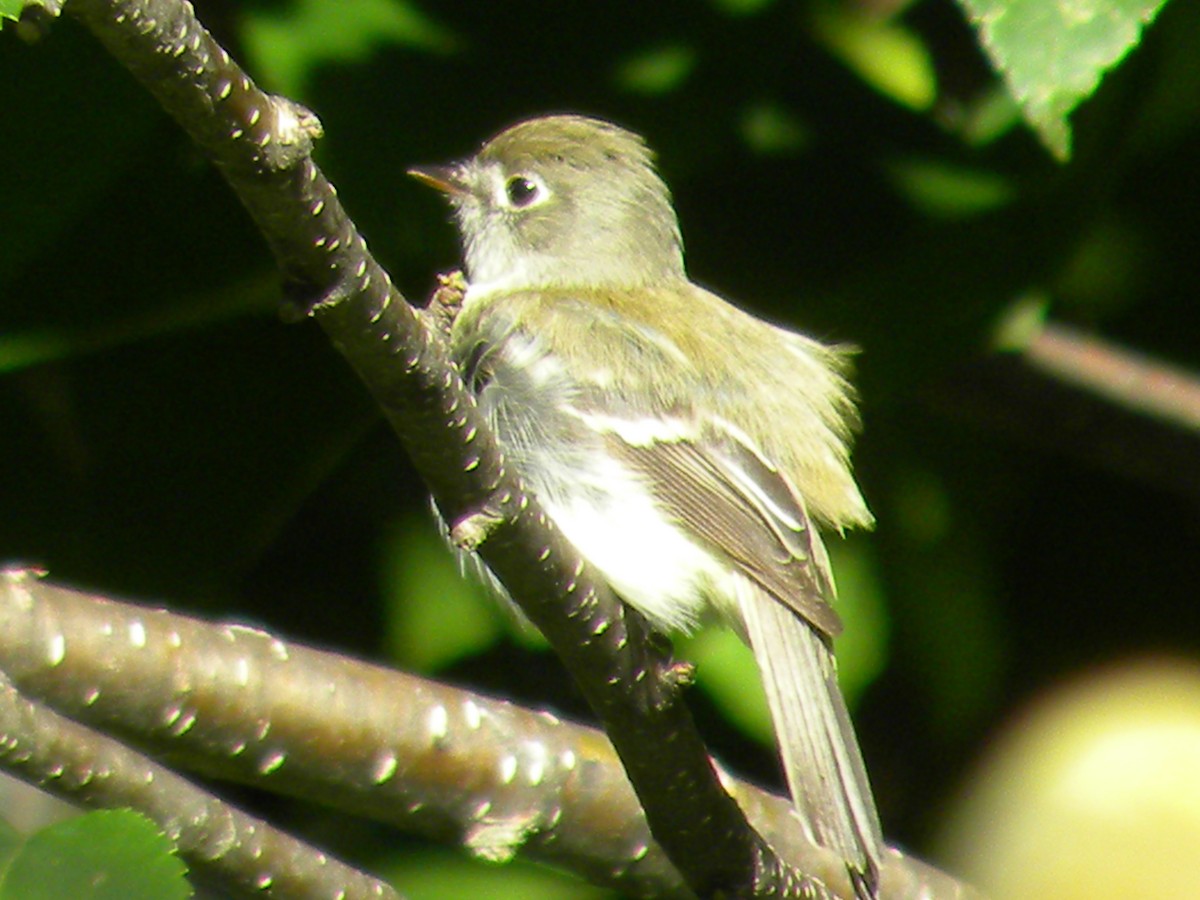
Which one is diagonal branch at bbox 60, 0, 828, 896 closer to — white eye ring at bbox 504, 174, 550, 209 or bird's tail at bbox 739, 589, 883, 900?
bird's tail at bbox 739, 589, 883, 900

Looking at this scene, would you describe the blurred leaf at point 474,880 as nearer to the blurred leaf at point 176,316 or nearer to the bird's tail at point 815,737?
the bird's tail at point 815,737

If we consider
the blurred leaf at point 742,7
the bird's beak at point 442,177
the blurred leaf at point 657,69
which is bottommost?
the bird's beak at point 442,177

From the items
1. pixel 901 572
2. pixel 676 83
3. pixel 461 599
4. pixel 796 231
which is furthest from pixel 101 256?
pixel 901 572

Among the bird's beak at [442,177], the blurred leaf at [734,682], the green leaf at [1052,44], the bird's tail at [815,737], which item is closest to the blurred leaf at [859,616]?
the blurred leaf at [734,682]

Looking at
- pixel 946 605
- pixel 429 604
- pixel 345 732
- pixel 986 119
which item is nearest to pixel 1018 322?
pixel 986 119

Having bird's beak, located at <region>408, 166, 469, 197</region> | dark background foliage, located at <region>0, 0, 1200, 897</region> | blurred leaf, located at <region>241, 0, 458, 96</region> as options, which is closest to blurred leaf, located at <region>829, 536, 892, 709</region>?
dark background foliage, located at <region>0, 0, 1200, 897</region>

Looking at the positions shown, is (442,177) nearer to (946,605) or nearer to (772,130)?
(772,130)

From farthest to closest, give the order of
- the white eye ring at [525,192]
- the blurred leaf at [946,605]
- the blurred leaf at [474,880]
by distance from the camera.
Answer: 1. the white eye ring at [525,192]
2. the blurred leaf at [946,605]
3. the blurred leaf at [474,880]

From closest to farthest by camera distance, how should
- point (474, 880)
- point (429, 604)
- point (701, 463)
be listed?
1. point (701, 463)
2. point (474, 880)
3. point (429, 604)
